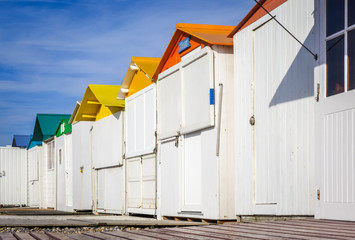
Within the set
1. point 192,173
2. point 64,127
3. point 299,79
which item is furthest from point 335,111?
point 64,127

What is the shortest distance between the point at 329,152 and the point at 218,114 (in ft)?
12.0

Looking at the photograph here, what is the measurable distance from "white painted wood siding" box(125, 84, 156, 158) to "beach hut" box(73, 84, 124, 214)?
700 millimetres

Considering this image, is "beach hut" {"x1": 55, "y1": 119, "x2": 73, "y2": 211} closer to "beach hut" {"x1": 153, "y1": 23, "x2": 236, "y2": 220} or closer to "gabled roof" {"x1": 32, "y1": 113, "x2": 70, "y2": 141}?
"gabled roof" {"x1": 32, "y1": 113, "x2": 70, "y2": 141}

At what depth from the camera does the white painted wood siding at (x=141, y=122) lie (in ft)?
43.9

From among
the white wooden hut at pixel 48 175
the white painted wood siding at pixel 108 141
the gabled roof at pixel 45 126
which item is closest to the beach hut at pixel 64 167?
the white wooden hut at pixel 48 175

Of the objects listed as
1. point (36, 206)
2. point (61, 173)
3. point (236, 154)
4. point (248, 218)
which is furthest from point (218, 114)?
point (36, 206)

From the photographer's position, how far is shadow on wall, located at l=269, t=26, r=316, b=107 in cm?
716

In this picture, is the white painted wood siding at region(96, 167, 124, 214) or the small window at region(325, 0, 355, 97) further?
the white painted wood siding at region(96, 167, 124, 214)

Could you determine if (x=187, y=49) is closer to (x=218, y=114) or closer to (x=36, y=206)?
(x=218, y=114)

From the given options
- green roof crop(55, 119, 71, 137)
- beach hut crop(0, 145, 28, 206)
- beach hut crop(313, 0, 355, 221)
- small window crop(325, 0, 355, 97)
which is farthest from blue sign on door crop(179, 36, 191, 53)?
beach hut crop(0, 145, 28, 206)

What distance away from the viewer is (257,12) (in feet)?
28.9

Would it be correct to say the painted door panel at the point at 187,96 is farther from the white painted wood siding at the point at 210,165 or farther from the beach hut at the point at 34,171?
the beach hut at the point at 34,171

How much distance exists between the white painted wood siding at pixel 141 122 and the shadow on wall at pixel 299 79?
5.69 meters

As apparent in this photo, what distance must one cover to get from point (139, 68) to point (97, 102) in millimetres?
3855
